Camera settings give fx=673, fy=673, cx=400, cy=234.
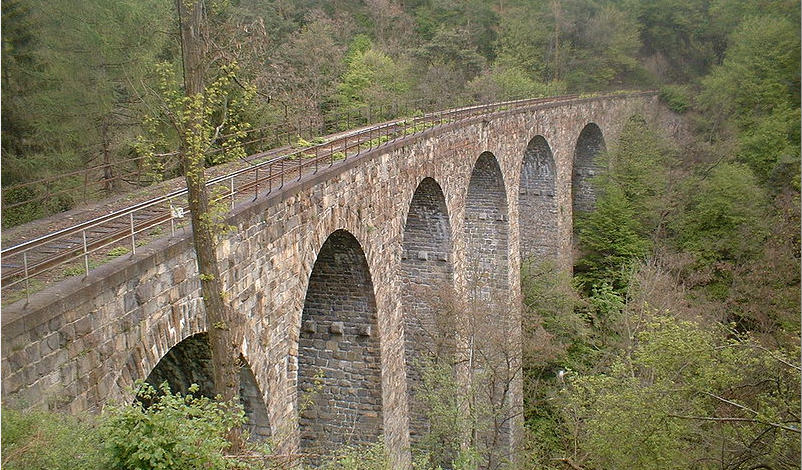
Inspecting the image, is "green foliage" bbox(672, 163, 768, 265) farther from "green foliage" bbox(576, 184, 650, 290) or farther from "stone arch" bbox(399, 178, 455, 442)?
"stone arch" bbox(399, 178, 455, 442)

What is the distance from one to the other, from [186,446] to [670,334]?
367 inches

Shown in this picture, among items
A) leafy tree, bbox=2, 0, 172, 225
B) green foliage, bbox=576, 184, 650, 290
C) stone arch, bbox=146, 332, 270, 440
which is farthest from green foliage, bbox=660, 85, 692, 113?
stone arch, bbox=146, 332, 270, 440

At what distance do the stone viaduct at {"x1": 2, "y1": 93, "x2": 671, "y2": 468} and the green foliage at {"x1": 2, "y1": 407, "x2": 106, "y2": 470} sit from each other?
24 centimetres

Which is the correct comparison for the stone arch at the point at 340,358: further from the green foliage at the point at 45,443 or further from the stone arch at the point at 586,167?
the stone arch at the point at 586,167

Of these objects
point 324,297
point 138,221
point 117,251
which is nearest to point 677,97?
point 324,297

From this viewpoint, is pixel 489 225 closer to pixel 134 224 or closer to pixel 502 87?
pixel 134 224

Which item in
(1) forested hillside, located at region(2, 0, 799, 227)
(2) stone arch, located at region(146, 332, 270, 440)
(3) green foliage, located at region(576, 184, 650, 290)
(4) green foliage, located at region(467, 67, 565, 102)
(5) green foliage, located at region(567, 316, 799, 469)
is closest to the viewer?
(2) stone arch, located at region(146, 332, 270, 440)

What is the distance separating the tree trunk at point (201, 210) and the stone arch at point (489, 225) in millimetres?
16569

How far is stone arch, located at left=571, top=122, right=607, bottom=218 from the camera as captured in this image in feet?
123

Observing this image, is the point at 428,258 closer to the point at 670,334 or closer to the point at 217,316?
the point at 670,334

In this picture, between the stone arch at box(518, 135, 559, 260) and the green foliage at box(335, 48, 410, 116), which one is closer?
the stone arch at box(518, 135, 559, 260)

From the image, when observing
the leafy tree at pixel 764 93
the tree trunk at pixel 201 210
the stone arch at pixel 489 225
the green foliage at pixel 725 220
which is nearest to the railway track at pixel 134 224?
the tree trunk at pixel 201 210

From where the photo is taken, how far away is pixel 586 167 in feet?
128

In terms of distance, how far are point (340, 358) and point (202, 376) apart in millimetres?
5109
